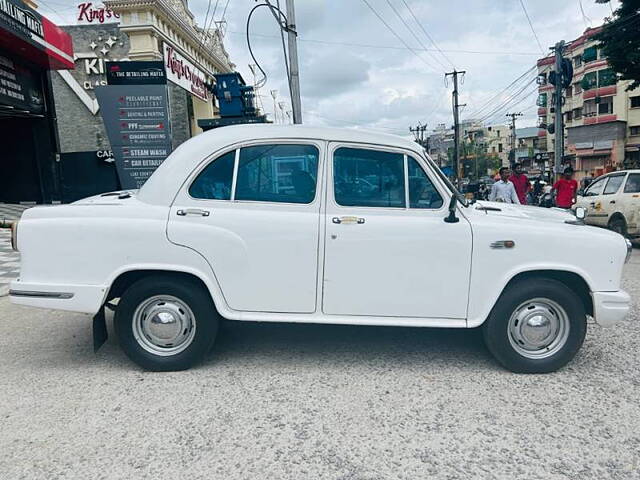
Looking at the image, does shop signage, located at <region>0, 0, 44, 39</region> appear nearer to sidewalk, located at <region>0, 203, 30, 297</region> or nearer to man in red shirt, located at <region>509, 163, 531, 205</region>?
sidewalk, located at <region>0, 203, 30, 297</region>

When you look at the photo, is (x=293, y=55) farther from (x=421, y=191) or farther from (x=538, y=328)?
(x=538, y=328)

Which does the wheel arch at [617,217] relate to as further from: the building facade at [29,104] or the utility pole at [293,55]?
the building facade at [29,104]

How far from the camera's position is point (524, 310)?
351cm

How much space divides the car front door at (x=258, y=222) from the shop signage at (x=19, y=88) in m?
13.7

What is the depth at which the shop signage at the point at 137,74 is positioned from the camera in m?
9.86

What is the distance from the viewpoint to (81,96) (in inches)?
962

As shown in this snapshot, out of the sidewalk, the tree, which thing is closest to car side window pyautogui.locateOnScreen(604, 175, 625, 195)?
the tree

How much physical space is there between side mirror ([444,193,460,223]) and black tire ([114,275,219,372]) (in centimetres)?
194

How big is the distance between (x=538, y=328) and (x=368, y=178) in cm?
175

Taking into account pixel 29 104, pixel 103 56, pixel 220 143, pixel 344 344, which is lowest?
pixel 344 344

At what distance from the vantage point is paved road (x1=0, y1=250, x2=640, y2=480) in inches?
97.0

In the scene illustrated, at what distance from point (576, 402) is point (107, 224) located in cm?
358

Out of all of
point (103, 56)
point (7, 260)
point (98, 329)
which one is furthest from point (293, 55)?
point (103, 56)

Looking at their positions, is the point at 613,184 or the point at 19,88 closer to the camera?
the point at 613,184
